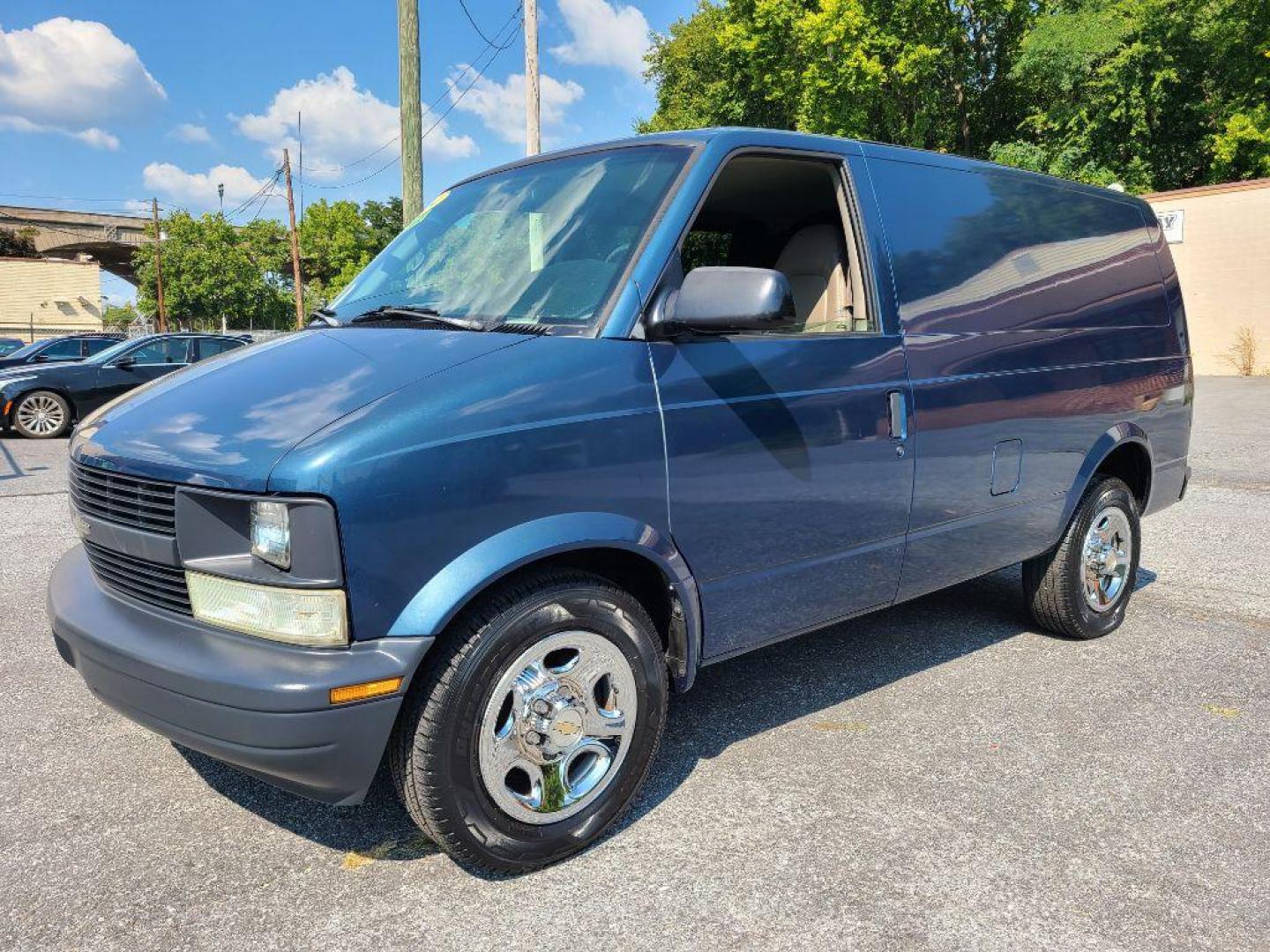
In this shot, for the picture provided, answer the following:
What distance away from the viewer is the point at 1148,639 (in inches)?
182

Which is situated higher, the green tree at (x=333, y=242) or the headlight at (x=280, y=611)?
the green tree at (x=333, y=242)

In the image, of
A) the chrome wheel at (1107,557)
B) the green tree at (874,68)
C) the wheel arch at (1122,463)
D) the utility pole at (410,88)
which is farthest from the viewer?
the green tree at (874,68)

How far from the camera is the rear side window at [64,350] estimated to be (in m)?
17.2

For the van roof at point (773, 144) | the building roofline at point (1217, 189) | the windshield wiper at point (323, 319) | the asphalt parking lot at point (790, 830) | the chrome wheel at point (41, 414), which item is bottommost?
the asphalt parking lot at point (790, 830)

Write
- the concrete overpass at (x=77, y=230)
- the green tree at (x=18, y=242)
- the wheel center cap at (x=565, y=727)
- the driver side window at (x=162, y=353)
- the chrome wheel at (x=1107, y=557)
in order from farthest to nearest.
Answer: the concrete overpass at (x=77, y=230)
the green tree at (x=18, y=242)
the driver side window at (x=162, y=353)
the chrome wheel at (x=1107, y=557)
the wheel center cap at (x=565, y=727)

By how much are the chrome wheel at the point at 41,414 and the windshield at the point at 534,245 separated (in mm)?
11851

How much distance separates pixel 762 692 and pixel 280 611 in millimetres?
2207

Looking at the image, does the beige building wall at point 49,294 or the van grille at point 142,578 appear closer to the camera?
the van grille at point 142,578

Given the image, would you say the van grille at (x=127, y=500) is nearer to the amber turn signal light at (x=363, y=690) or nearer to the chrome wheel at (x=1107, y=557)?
the amber turn signal light at (x=363, y=690)

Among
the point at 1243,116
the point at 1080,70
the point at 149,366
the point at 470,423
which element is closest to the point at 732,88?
the point at 1080,70

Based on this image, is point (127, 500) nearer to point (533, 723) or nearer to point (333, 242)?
point (533, 723)

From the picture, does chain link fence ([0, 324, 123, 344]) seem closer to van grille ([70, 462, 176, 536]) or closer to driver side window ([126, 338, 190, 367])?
driver side window ([126, 338, 190, 367])

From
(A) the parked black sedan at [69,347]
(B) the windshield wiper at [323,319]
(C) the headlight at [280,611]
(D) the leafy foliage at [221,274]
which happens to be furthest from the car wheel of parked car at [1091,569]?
(D) the leafy foliage at [221,274]

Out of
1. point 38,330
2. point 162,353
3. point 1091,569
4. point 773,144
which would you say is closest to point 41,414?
point 162,353
